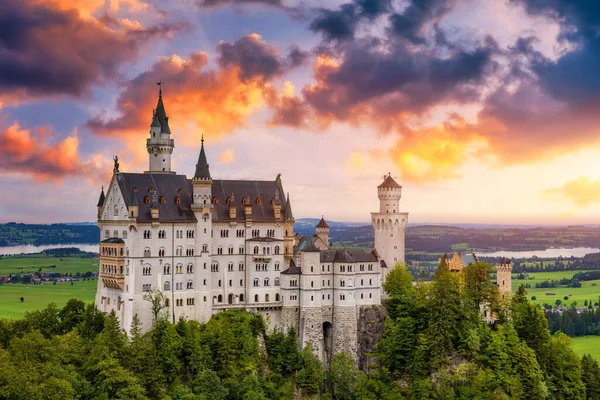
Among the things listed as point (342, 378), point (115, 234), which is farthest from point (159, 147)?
point (342, 378)

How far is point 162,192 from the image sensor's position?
104m

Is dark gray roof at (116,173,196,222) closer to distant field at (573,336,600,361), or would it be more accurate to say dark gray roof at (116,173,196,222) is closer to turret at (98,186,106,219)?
turret at (98,186,106,219)

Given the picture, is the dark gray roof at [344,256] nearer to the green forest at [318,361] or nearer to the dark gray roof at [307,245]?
the dark gray roof at [307,245]

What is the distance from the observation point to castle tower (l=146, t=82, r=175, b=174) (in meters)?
110

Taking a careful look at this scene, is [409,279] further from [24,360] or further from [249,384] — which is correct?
[24,360]

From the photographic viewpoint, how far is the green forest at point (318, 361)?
9119 centimetres

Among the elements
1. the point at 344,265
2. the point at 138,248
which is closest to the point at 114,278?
the point at 138,248

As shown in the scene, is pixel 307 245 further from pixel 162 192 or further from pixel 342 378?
pixel 162 192

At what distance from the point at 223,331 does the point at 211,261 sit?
1136 cm

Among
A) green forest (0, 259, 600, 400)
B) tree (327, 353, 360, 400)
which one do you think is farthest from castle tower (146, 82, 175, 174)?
tree (327, 353, 360, 400)

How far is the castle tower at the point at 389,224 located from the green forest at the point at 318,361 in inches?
251

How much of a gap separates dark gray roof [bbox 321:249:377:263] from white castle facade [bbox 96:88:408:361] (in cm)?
20

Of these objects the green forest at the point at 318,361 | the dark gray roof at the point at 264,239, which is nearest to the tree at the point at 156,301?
the green forest at the point at 318,361

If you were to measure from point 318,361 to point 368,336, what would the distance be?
334 inches
